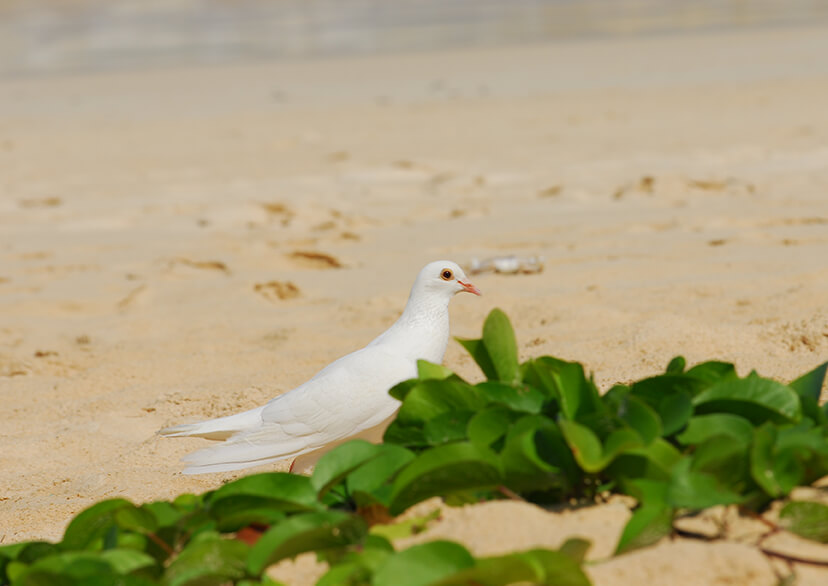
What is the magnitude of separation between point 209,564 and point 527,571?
1.85 feet

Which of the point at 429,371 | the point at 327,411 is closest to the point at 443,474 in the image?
the point at 429,371

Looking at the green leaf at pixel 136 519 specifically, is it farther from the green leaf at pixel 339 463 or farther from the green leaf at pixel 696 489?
the green leaf at pixel 696 489

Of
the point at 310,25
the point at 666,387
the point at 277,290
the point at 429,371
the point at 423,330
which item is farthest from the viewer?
the point at 310,25

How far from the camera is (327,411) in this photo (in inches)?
115

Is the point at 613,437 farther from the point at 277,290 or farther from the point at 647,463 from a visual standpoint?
the point at 277,290

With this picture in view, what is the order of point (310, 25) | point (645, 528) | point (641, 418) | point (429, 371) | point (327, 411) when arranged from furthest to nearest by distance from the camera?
point (310, 25), point (327, 411), point (429, 371), point (641, 418), point (645, 528)

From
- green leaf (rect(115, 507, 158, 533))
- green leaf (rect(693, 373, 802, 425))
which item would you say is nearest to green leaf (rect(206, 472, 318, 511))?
green leaf (rect(115, 507, 158, 533))

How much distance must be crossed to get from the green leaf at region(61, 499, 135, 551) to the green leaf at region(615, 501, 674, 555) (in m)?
0.93

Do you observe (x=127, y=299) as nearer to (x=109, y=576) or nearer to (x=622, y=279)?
(x=622, y=279)

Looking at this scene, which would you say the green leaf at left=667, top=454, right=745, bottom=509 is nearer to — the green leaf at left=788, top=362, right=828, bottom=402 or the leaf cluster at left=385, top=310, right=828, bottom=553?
the leaf cluster at left=385, top=310, right=828, bottom=553

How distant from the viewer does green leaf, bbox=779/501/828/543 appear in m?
1.75

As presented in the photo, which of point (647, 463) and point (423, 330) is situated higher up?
point (647, 463)

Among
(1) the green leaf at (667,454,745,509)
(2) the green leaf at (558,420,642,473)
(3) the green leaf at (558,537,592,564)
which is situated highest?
(2) the green leaf at (558,420,642,473)

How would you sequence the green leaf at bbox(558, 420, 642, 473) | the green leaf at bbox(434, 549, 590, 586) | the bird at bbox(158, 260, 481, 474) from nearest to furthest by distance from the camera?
the green leaf at bbox(434, 549, 590, 586), the green leaf at bbox(558, 420, 642, 473), the bird at bbox(158, 260, 481, 474)
